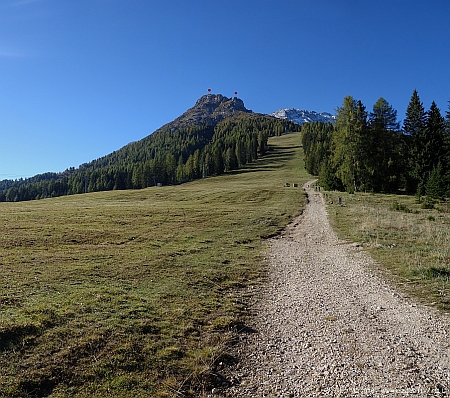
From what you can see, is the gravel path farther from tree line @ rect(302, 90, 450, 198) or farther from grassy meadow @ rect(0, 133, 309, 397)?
tree line @ rect(302, 90, 450, 198)

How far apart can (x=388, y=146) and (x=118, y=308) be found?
183ft

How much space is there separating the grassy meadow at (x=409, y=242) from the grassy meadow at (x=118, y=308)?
21.5 ft

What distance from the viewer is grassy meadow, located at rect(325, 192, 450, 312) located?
12049 mm

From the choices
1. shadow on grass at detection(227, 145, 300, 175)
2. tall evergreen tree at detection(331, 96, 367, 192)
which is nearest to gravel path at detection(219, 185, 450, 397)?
tall evergreen tree at detection(331, 96, 367, 192)

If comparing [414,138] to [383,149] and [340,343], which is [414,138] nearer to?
[383,149]

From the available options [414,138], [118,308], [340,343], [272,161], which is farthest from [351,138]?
[272,161]

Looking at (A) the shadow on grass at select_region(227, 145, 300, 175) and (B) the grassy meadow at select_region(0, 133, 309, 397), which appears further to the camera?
(A) the shadow on grass at select_region(227, 145, 300, 175)

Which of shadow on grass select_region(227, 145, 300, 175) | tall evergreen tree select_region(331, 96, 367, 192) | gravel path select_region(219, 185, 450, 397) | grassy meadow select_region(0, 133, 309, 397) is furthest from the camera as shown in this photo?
shadow on grass select_region(227, 145, 300, 175)

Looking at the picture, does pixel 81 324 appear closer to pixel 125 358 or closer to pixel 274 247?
pixel 125 358

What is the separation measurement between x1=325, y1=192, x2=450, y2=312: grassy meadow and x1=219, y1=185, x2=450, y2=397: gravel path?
111 centimetres

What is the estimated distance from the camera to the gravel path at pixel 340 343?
253 inches

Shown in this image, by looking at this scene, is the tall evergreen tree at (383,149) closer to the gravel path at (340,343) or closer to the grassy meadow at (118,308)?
the grassy meadow at (118,308)

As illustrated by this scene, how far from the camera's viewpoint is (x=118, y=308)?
9984mm

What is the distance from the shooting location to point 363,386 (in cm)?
632
